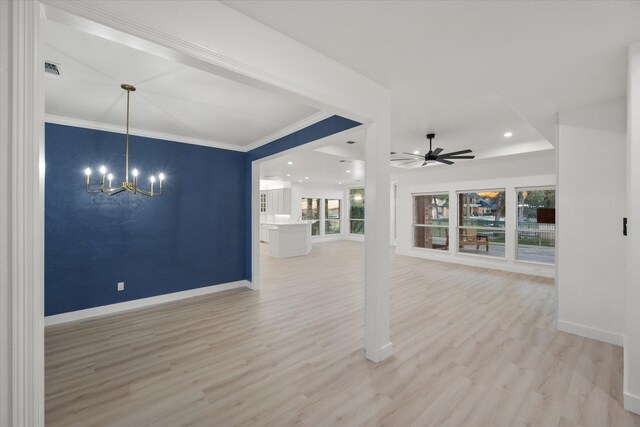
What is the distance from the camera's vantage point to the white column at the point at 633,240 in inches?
75.3

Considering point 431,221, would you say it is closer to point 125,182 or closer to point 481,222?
point 481,222

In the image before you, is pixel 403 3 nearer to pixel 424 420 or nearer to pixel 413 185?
pixel 424 420

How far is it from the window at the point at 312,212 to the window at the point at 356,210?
1.72m

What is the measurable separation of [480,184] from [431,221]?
1927 mm

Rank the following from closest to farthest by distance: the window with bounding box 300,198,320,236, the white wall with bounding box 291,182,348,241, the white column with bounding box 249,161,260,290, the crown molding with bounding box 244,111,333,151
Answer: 1. the crown molding with bounding box 244,111,333,151
2. the white column with bounding box 249,161,260,290
3. the white wall with bounding box 291,182,348,241
4. the window with bounding box 300,198,320,236

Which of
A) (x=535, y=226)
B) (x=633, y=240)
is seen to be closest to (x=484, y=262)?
(x=535, y=226)

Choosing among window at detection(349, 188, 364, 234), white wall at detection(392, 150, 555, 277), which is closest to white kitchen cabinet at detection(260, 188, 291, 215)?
window at detection(349, 188, 364, 234)

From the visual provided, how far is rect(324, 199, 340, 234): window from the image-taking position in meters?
12.8

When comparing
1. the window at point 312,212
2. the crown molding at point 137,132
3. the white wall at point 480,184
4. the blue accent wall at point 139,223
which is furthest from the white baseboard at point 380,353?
the window at point 312,212

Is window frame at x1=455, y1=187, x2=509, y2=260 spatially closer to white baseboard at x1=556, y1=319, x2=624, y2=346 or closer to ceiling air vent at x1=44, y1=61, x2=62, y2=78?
white baseboard at x1=556, y1=319, x2=624, y2=346

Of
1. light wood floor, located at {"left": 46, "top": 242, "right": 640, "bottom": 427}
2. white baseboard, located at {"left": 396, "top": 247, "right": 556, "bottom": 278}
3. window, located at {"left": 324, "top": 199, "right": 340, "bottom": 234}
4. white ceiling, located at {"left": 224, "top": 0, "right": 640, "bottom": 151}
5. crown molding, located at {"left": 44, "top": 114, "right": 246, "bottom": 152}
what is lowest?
light wood floor, located at {"left": 46, "top": 242, "right": 640, "bottom": 427}

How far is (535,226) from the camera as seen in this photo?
21.1 ft

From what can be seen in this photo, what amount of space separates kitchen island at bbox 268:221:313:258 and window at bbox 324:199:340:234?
12.7ft

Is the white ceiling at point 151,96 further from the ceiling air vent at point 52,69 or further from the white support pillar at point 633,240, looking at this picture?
→ the white support pillar at point 633,240
